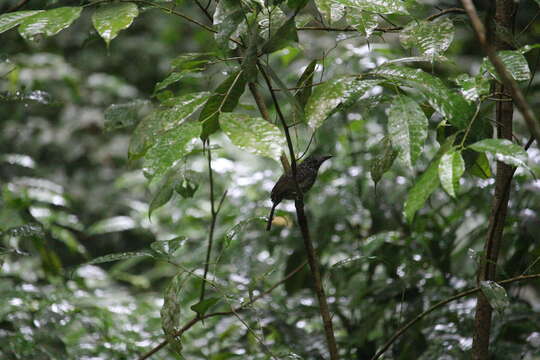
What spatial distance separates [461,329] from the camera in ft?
3.49

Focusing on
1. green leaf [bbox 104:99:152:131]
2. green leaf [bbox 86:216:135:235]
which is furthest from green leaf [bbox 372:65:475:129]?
green leaf [bbox 86:216:135:235]

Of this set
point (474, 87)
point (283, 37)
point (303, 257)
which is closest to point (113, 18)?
point (283, 37)

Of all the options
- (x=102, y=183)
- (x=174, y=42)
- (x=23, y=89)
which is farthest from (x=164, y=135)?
(x=174, y=42)

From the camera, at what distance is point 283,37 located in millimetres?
568

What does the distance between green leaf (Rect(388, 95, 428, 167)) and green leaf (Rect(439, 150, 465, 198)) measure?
3cm

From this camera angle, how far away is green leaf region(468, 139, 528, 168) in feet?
1.68

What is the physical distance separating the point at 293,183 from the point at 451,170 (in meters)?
0.21

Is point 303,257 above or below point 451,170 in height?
below

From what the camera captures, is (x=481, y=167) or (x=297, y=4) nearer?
(x=297, y=4)

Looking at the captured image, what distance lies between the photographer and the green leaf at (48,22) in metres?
0.57

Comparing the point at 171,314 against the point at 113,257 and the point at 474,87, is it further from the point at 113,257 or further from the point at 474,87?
the point at 474,87

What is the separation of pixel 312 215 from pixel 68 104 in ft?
8.09

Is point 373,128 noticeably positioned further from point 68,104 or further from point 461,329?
point 68,104

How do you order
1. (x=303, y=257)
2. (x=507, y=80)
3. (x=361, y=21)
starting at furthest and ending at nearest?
(x=303, y=257) < (x=361, y=21) < (x=507, y=80)
